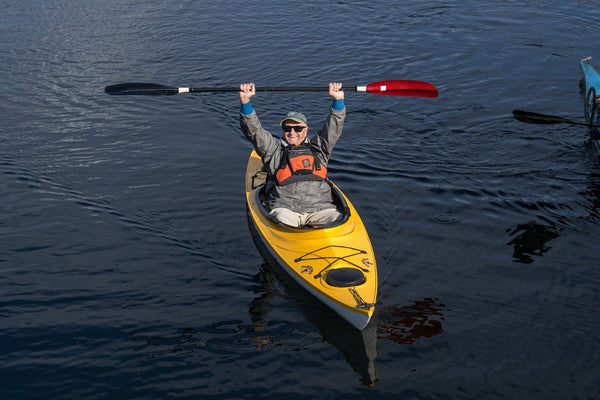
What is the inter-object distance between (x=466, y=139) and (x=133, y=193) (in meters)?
5.66

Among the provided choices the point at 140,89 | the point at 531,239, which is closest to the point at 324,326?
the point at 531,239

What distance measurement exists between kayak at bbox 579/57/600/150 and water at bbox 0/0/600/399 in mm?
443

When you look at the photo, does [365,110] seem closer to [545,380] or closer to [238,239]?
[238,239]

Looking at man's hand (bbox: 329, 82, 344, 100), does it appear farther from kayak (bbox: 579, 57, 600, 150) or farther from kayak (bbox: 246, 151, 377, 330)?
kayak (bbox: 579, 57, 600, 150)

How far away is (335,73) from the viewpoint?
1452 cm

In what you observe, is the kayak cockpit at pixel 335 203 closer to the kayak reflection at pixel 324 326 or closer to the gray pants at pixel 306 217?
the gray pants at pixel 306 217

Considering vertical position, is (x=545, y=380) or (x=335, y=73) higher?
(x=335, y=73)

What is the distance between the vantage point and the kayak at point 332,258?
600 cm

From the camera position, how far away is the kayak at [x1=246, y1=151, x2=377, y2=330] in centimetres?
600

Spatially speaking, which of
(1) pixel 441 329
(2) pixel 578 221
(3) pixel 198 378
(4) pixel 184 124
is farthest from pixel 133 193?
(2) pixel 578 221

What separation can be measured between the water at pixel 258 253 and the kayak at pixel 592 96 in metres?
0.44

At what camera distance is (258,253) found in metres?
7.76

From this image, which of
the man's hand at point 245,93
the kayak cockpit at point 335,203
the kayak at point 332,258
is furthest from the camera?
the man's hand at point 245,93

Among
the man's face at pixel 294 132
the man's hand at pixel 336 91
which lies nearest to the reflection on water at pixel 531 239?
the man's hand at pixel 336 91
